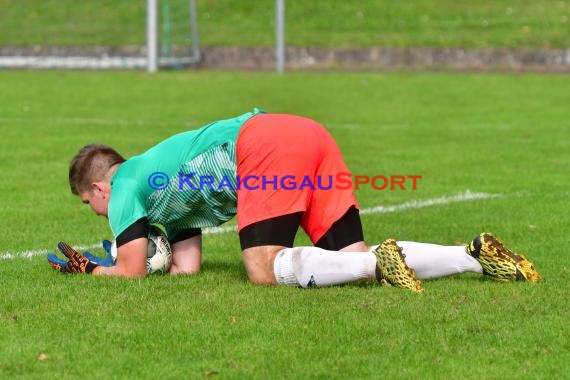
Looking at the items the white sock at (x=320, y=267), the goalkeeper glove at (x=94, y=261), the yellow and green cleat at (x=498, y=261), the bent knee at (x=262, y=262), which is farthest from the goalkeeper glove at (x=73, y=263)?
the yellow and green cleat at (x=498, y=261)

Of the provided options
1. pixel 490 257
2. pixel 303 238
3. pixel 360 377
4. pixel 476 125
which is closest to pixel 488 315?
pixel 490 257

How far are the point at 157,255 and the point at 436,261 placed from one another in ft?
5.29

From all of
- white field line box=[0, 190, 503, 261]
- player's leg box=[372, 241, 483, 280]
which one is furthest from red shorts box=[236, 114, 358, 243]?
white field line box=[0, 190, 503, 261]

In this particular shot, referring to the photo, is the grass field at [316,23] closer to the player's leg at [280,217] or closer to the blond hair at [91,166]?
the player's leg at [280,217]

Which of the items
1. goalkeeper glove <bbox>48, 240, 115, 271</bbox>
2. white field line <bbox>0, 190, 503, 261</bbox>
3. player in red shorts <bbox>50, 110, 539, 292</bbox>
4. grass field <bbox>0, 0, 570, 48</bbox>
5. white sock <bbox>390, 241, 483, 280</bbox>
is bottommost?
grass field <bbox>0, 0, 570, 48</bbox>

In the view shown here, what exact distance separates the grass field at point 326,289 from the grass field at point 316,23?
8.45m

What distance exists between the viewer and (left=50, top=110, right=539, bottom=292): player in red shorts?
283 inches

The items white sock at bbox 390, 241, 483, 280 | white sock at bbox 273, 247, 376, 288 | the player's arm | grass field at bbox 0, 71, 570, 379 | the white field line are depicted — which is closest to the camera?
grass field at bbox 0, 71, 570, 379

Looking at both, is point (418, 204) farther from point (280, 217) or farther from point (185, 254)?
point (280, 217)

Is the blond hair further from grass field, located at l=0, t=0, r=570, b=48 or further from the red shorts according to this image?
grass field, located at l=0, t=0, r=570, b=48

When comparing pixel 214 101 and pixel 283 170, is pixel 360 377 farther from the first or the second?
pixel 214 101

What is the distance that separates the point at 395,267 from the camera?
278 inches

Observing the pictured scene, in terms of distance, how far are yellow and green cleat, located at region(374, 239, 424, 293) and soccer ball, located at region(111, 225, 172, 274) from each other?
4.39 ft

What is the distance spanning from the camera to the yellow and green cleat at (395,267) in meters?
7.04
